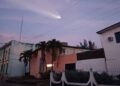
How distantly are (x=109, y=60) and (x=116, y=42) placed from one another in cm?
196

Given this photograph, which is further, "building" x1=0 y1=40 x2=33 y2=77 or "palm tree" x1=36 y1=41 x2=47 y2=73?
"building" x1=0 y1=40 x2=33 y2=77

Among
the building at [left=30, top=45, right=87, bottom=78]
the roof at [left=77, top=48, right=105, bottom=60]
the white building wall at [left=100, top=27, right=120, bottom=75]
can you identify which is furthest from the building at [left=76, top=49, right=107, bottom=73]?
the building at [left=30, top=45, right=87, bottom=78]

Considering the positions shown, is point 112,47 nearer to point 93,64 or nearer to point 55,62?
point 93,64

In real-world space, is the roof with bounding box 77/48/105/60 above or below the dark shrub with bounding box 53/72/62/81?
above

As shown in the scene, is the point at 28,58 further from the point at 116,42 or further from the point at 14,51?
the point at 116,42

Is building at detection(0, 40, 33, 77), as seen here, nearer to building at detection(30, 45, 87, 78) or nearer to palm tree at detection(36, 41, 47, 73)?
building at detection(30, 45, 87, 78)

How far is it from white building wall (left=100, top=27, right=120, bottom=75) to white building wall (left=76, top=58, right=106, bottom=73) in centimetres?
77

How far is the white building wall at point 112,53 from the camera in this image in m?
15.3

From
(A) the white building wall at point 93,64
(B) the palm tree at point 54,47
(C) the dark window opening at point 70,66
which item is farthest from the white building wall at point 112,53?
(B) the palm tree at point 54,47

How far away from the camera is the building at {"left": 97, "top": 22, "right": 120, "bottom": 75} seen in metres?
15.4

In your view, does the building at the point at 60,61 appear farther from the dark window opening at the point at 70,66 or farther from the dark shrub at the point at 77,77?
the dark shrub at the point at 77,77

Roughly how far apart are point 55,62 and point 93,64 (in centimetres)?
717

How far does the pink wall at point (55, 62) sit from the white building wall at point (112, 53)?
518 cm

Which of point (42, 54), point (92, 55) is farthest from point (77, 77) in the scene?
point (42, 54)
